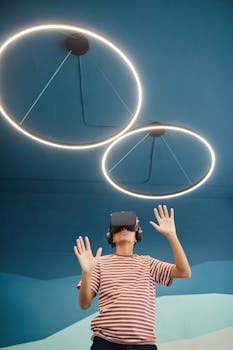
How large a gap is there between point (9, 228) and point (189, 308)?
2675 mm

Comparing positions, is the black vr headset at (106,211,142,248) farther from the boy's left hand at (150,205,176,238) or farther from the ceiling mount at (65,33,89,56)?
the ceiling mount at (65,33,89,56)

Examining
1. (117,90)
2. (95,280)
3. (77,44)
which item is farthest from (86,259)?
(117,90)

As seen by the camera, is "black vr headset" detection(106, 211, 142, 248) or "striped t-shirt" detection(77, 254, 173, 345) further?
"black vr headset" detection(106, 211, 142, 248)

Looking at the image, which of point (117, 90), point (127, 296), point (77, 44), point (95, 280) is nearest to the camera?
point (127, 296)

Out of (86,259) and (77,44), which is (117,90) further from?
(86,259)

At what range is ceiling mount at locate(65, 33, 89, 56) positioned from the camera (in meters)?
2.89

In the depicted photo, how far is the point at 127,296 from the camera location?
1.65m

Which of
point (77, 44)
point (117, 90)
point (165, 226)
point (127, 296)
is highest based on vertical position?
point (77, 44)

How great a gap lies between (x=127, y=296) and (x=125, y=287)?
0.20 feet

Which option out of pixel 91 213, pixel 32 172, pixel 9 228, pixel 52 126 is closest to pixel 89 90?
pixel 52 126

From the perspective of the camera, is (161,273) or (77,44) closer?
(161,273)

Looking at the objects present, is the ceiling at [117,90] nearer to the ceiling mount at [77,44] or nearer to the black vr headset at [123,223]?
the ceiling mount at [77,44]

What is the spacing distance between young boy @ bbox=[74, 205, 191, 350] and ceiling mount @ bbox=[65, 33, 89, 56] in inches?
72.1

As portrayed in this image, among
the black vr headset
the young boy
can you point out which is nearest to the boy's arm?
the young boy
